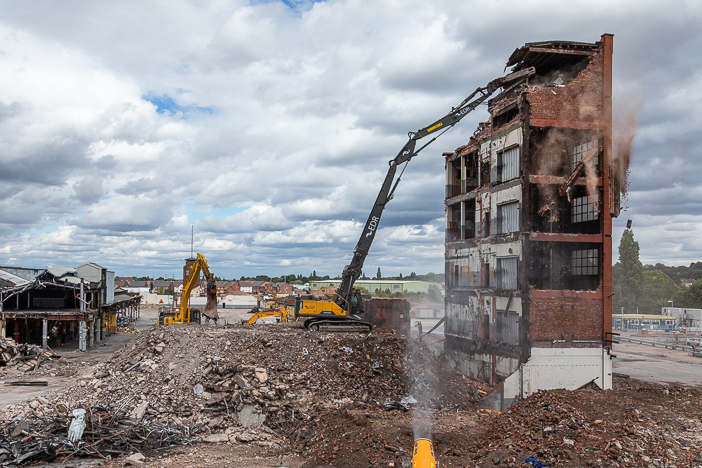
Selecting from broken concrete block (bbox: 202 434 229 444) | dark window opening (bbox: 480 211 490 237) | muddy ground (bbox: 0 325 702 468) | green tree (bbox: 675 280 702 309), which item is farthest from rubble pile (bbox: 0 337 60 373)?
green tree (bbox: 675 280 702 309)

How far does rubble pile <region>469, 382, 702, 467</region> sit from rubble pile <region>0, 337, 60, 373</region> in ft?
86.3

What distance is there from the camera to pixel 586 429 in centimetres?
1694

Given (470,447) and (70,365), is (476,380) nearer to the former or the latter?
(470,447)

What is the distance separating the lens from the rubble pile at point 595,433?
1483 centimetres

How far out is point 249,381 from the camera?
20562 mm

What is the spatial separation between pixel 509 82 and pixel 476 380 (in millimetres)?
16288

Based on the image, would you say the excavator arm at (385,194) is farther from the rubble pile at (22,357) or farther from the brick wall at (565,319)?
the rubble pile at (22,357)

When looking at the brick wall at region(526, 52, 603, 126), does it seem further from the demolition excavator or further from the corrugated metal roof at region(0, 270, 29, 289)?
the corrugated metal roof at region(0, 270, 29, 289)

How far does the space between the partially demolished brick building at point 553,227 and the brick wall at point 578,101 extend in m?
0.05

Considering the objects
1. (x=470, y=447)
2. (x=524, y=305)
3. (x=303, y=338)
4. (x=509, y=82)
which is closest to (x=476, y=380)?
(x=524, y=305)

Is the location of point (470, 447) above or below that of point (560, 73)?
below

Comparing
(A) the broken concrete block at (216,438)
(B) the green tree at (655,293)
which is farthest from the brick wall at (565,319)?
(B) the green tree at (655,293)

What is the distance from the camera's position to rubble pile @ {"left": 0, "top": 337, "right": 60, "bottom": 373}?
101 feet

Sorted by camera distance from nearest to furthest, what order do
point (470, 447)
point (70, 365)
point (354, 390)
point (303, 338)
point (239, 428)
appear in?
point (470, 447), point (239, 428), point (354, 390), point (303, 338), point (70, 365)
